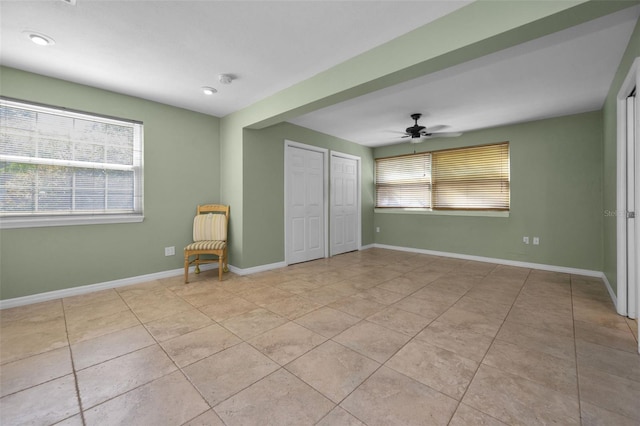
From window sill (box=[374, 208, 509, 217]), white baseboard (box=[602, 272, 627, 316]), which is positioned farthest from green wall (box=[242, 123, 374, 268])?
white baseboard (box=[602, 272, 627, 316])

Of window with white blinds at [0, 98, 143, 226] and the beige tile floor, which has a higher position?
window with white blinds at [0, 98, 143, 226]

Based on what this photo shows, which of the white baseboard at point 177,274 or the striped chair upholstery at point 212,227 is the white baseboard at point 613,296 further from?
the striped chair upholstery at point 212,227

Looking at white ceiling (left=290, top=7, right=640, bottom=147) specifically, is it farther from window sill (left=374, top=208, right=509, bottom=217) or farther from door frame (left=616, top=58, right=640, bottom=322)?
window sill (left=374, top=208, right=509, bottom=217)

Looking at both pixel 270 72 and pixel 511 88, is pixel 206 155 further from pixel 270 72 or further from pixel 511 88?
pixel 511 88

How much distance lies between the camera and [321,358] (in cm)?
184

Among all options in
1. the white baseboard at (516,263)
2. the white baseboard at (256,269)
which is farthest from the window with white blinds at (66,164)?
the white baseboard at (516,263)

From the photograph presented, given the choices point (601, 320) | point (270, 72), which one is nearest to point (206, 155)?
point (270, 72)

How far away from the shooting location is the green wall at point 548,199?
12.8ft

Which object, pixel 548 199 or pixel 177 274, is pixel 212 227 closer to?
pixel 177 274

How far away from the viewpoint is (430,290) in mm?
3266

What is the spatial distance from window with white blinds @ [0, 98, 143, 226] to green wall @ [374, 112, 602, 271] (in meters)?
5.44

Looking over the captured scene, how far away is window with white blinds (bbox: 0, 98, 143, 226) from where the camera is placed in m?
2.76

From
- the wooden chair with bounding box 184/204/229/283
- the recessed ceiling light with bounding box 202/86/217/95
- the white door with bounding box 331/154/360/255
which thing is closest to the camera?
the recessed ceiling light with bounding box 202/86/217/95

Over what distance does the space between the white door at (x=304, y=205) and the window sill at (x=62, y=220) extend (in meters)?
2.24
